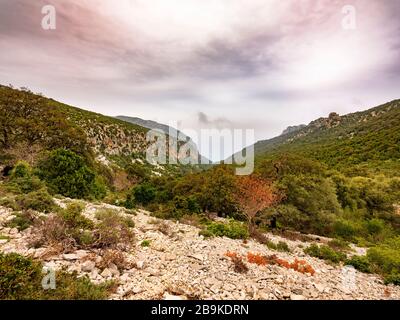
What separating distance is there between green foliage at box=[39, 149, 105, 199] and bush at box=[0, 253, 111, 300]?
45.6 ft

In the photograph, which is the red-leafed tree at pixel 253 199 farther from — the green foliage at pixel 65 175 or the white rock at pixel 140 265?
the green foliage at pixel 65 175

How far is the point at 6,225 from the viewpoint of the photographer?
10.0 metres

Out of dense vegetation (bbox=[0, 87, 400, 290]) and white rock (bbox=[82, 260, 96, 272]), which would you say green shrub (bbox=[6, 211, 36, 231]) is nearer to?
dense vegetation (bbox=[0, 87, 400, 290])

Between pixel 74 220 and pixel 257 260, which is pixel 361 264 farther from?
pixel 74 220

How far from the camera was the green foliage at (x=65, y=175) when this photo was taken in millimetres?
19953

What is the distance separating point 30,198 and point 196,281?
1035 centimetres

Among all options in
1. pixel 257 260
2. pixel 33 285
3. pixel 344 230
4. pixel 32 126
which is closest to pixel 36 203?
pixel 33 285

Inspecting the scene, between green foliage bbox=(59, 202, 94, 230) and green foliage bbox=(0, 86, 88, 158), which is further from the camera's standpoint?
green foliage bbox=(0, 86, 88, 158)

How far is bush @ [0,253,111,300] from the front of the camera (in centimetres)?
602

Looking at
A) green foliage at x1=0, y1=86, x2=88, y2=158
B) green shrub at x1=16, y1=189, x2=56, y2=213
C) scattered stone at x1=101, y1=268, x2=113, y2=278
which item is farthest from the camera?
green foliage at x1=0, y1=86, x2=88, y2=158

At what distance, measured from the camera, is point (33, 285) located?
6.36 metres

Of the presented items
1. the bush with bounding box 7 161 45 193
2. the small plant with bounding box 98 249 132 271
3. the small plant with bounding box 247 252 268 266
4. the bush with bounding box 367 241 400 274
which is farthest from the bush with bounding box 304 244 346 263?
the bush with bounding box 7 161 45 193

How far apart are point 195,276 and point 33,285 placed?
15.0 feet
